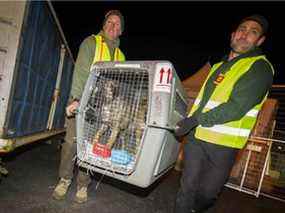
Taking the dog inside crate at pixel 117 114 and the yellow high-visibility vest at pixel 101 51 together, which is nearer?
the dog inside crate at pixel 117 114

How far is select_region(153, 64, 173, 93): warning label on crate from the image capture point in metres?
1.50

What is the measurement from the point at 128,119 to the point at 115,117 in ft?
0.36

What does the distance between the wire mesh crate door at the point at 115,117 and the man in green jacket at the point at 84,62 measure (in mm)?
496

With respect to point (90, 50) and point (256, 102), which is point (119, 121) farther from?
point (256, 102)

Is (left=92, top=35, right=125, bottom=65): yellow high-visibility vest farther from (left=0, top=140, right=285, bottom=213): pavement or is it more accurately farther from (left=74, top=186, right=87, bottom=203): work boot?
(left=0, top=140, right=285, bottom=213): pavement

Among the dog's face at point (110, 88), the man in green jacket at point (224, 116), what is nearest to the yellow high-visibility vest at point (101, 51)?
the dog's face at point (110, 88)

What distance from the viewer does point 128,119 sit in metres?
1.83

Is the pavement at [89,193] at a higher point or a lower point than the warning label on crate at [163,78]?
lower

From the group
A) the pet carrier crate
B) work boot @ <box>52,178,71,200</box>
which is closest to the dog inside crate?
the pet carrier crate

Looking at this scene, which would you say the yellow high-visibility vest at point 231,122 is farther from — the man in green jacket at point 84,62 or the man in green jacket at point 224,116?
the man in green jacket at point 84,62

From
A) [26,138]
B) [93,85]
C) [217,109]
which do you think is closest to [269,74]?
[217,109]

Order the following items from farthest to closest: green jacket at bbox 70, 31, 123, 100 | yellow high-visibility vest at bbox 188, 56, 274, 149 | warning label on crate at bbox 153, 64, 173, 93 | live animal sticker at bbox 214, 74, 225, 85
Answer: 1. green jacket at bbox 70, 31, 123, 100
2. live animal sticker at bbox 214, 74, 225, 85
3. yellow high-visibility vest at bbox 188, 56, 274, 149
4. warning label on crate at bbox 153, 64, 173, 93

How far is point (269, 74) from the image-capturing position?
1862 mm

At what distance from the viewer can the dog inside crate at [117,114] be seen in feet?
5.77
